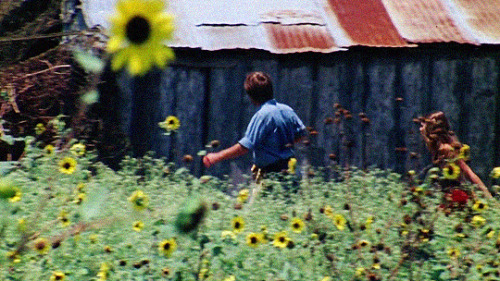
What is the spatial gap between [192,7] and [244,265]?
16.6 ft

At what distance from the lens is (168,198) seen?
5.76m

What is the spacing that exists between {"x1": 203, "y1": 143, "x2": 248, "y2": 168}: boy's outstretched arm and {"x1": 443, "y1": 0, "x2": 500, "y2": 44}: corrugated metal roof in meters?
3.03

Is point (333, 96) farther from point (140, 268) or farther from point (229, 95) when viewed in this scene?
point (140, 268)

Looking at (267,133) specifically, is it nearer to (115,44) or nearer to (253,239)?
(253,239)

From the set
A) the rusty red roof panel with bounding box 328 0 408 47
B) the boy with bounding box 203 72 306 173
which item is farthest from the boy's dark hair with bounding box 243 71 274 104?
the rusty red roof panel with bounding box 328 0 408 47

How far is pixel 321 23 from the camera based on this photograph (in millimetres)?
9570

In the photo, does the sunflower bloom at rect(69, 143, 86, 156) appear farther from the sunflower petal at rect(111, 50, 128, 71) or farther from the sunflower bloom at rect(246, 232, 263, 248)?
the sunflower petal at rect(111, 50, 128, 71)

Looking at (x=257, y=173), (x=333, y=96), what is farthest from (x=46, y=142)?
(x=333, y=96)

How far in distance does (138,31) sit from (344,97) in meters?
7.75

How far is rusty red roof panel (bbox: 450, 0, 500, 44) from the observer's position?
9842mm

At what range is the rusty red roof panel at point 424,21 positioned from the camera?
9703 millimetres

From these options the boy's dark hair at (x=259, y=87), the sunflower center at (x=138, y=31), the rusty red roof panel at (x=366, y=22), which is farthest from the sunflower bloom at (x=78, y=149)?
the sunflower center at (x=138, y=31)

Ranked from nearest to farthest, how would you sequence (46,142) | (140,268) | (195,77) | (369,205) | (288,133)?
1. (140,268)
2. (369,205)
3. (288,133)
4. (46,142)
5. (195,77)

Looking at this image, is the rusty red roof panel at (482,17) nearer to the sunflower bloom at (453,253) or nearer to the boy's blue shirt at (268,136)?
the boy's blue shirt at (268,136)
